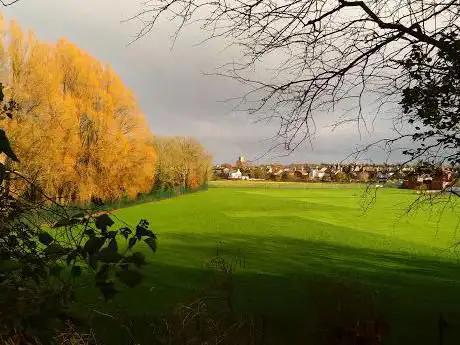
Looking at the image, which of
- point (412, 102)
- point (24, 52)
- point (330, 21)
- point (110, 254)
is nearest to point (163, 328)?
point (110, 254)

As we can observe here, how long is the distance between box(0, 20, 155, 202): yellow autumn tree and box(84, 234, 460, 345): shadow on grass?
8788 millimetres

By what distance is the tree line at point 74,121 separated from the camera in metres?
22.2

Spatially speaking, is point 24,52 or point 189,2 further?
point 24,52

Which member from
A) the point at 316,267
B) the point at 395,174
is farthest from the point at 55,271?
the point at 316,267

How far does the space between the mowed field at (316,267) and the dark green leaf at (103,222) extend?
0.91 feet

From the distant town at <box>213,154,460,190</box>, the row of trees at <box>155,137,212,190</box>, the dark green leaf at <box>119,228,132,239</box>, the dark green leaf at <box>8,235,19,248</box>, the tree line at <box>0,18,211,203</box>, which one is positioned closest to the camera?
the dark green leaf at <box>119,228,132,239</box>

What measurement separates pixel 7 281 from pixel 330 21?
9.74 feet

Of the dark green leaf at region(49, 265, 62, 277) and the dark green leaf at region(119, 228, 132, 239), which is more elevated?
the dark green leaf at region(119, 228, 132, 239)

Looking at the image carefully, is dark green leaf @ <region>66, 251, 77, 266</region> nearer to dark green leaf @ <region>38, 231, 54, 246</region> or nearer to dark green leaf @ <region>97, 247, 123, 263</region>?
dark green leaf @ <region>38, 231, 54, 246</region>

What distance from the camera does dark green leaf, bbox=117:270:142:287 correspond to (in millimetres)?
1722

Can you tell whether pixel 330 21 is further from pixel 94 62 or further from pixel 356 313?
pixel 94 62

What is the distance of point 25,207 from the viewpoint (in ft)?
9.36

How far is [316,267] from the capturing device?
16.0 m

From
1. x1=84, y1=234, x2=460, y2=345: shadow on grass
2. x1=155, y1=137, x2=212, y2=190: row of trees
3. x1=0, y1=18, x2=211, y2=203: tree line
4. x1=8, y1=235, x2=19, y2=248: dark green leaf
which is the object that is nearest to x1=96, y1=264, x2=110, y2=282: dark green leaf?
x1=8, y1=235, x2=19, y2=248: dark green leaf
